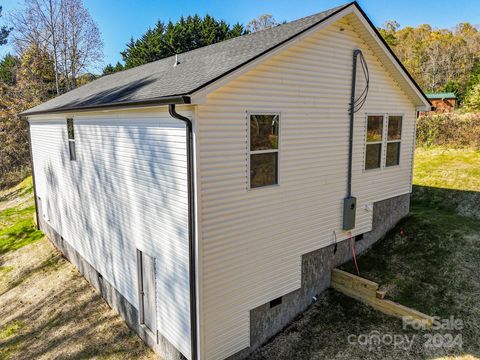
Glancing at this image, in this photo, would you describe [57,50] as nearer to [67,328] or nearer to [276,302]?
[67,328]

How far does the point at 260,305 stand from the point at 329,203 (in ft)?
9.57

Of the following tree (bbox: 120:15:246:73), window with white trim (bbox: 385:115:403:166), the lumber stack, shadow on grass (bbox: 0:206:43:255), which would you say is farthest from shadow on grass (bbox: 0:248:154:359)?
tree (bbox: 120:15:246:73)

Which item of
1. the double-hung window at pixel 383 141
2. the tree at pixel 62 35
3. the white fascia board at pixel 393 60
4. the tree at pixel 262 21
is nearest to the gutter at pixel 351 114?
the white fascia board at pixel 393 60

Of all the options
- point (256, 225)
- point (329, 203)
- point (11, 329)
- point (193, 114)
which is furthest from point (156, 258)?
point (11, 329)

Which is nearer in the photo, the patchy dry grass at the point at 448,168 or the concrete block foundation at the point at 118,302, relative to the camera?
the concrete block foundation at the point at 118,302

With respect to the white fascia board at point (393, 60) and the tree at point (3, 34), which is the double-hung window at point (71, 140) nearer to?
the white fascia board at point (393, 60)

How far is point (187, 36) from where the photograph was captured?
3478 centimetres

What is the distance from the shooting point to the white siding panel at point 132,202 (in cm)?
599

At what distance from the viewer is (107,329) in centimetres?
858

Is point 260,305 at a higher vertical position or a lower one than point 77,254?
higher

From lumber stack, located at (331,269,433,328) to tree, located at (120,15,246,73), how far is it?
3141 centimetres

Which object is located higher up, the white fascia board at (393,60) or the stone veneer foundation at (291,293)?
the white fascia board at (393,60)

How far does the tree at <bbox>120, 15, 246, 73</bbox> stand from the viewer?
34.7 m

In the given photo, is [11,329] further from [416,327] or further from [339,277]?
[416,327]
